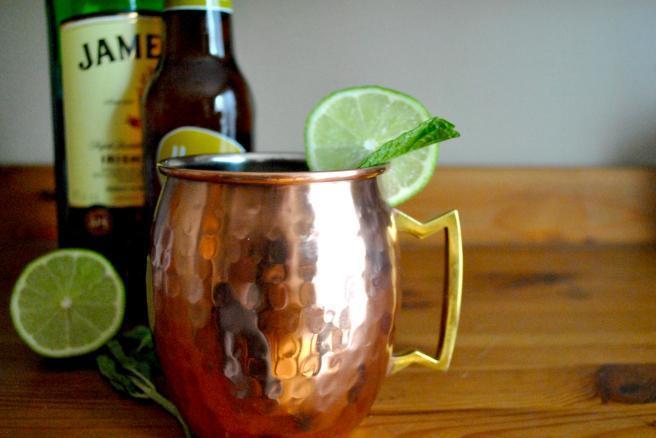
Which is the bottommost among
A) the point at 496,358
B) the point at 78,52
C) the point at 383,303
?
the point at 496,358

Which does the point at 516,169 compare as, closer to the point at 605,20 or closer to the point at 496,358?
the point at 605,20

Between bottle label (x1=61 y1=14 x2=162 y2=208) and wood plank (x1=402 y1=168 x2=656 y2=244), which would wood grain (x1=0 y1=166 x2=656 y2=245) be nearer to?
wood plank (x1=402 y1=168 x2=656 y2=244)

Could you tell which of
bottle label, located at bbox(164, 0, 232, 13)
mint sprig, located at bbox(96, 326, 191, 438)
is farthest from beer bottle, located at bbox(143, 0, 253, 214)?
mint sprig, located at bbox(96, 326, 191, 438)

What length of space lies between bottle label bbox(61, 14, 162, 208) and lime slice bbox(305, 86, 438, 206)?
9.0 inches

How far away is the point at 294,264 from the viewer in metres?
0.33

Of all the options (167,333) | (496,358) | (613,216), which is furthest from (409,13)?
(167,333)

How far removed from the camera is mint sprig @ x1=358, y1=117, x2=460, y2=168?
0.35 m

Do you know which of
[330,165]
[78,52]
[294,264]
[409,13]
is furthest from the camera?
[409,13]

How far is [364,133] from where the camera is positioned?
1.40 ft

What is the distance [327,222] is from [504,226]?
22.7 inches

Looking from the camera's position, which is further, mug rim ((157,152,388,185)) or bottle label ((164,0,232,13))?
bottle label ((164,0,232,13))

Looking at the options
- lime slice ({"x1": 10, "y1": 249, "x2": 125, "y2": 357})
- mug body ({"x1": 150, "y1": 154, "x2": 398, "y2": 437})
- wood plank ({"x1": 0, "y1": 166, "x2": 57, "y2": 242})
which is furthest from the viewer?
wood plank ({"x1": 0, "y1": 166, "x2": 57, "y2": 242})

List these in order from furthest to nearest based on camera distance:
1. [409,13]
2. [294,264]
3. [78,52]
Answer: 1. [409,13]
2. [78,52]
3. [294,264]

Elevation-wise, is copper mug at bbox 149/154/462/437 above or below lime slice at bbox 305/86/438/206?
below
